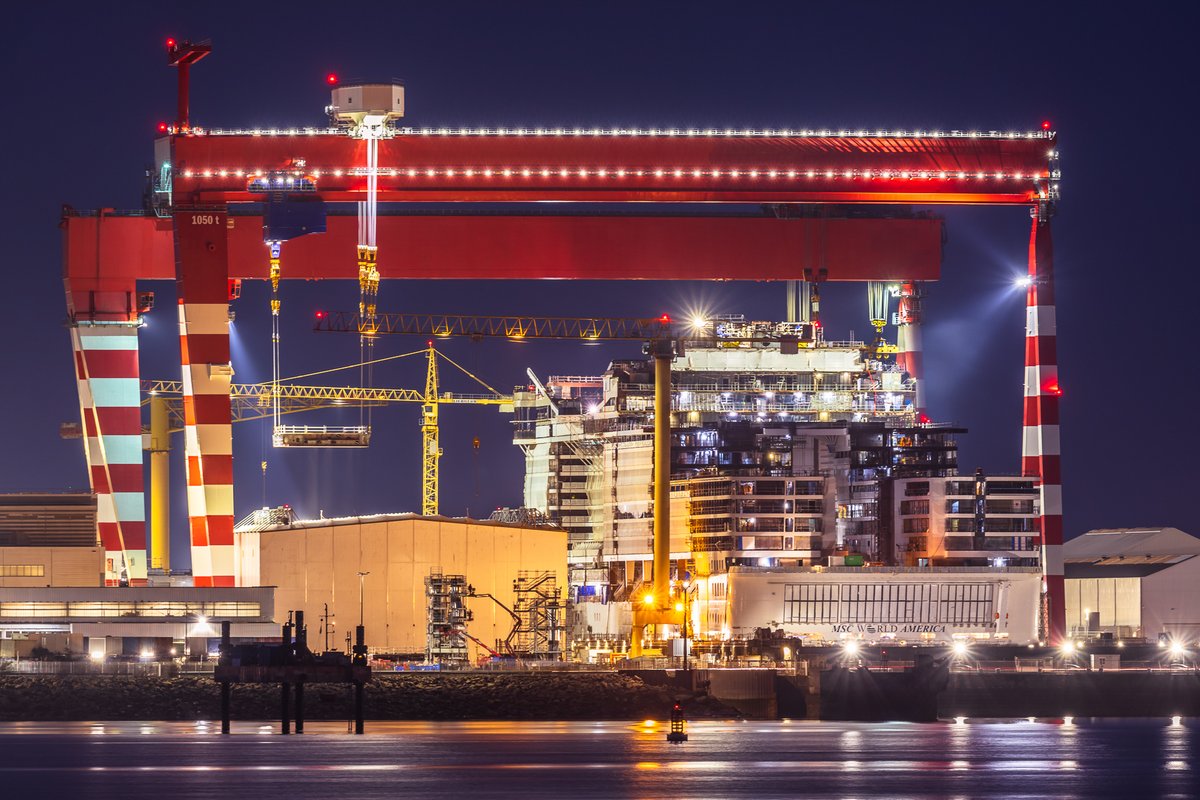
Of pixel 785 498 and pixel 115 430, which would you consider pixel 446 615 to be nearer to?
pixel 115 430

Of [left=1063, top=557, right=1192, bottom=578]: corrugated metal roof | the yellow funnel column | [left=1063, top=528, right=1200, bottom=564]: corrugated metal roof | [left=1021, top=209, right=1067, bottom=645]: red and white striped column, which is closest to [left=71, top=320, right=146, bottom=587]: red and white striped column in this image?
[left=1021, top=209, right=1067, bottom=645]: red and white striped column

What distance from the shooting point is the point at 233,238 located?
363ft

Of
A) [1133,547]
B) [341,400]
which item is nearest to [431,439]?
[341,400]

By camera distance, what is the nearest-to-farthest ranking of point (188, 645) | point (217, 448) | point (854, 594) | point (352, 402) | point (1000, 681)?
point (217, 448) < point (188, 645) < point (1000, 681) < point (854, 594) < point (352, 402)

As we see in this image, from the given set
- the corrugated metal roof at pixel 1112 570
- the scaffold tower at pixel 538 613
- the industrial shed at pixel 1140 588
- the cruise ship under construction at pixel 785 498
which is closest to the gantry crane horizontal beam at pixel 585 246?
the cruise ship under construction at pixel 785 498

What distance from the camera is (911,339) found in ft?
566

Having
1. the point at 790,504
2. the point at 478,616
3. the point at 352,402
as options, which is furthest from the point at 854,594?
the point at 352,402

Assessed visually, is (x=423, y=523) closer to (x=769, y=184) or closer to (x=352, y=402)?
(x=769, y=184)

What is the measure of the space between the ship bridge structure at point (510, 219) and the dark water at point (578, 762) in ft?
41.6

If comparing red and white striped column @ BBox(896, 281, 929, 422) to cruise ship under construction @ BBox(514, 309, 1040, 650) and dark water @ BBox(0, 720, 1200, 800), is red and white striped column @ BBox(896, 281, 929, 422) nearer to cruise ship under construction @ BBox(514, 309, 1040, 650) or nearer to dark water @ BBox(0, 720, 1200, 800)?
cruise ship under construction @ BBox(514, 309, 1040, 650)

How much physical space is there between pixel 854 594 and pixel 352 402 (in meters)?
40.1

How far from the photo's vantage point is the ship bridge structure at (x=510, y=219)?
106 metres

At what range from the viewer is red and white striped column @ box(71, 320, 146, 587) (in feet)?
383

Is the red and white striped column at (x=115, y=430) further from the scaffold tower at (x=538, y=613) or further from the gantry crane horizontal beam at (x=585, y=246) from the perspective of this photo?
the scaffold tower at (x=538, y=613)
